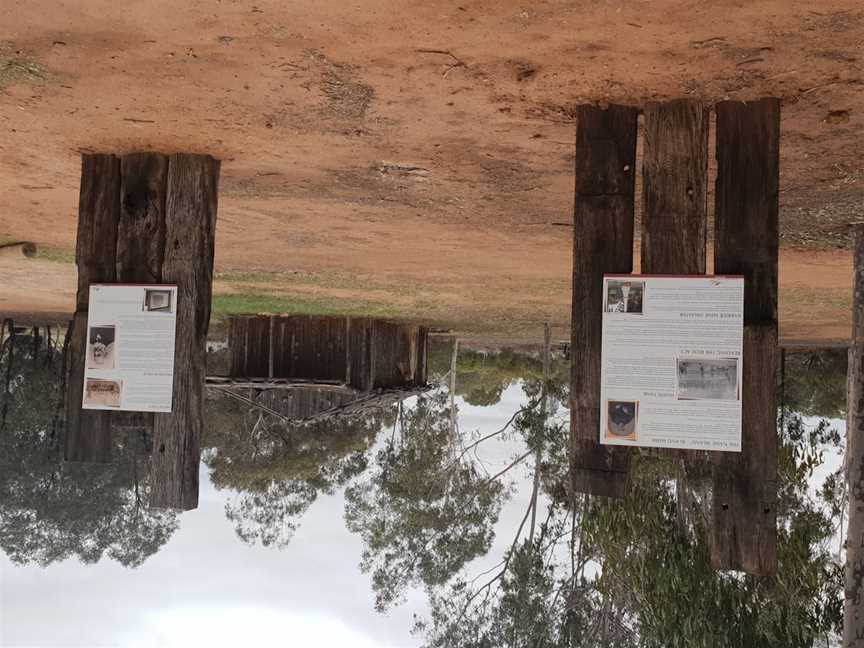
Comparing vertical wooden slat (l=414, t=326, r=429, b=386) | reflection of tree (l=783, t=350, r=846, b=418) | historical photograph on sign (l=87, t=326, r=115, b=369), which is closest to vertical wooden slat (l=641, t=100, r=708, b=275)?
historical photograph on sign (l=87, t=326, r=115, b=369)

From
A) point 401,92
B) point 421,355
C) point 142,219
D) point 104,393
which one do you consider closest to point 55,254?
point 142,219

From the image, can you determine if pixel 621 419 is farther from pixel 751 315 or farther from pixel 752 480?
pixel 751 315

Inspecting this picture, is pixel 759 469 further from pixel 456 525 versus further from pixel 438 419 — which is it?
pixel 438 419

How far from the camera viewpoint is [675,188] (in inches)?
156

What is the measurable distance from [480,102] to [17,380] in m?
19.8

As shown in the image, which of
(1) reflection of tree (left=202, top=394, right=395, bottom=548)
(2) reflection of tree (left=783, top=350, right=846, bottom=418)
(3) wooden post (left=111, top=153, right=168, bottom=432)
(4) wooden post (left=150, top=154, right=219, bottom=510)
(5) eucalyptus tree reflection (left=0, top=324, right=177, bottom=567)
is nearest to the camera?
(4) wooden post (left=150, top=154, right=219, bottom=510)

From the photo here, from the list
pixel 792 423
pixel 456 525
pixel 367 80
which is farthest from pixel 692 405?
pixel 456 525

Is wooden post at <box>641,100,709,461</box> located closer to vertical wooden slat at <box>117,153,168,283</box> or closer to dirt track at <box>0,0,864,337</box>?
dirt track at <box>0,0,864,337</box>

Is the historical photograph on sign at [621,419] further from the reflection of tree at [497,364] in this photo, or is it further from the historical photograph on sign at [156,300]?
the reflection of tree at [497,364]

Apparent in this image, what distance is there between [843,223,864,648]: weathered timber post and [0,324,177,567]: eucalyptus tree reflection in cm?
1706

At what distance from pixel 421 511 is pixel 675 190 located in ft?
61.4

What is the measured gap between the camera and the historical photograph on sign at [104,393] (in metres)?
4.70

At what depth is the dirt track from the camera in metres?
3.51

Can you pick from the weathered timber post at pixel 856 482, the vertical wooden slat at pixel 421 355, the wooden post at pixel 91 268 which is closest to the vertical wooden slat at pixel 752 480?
the weathered timber post at pixel 856 482
